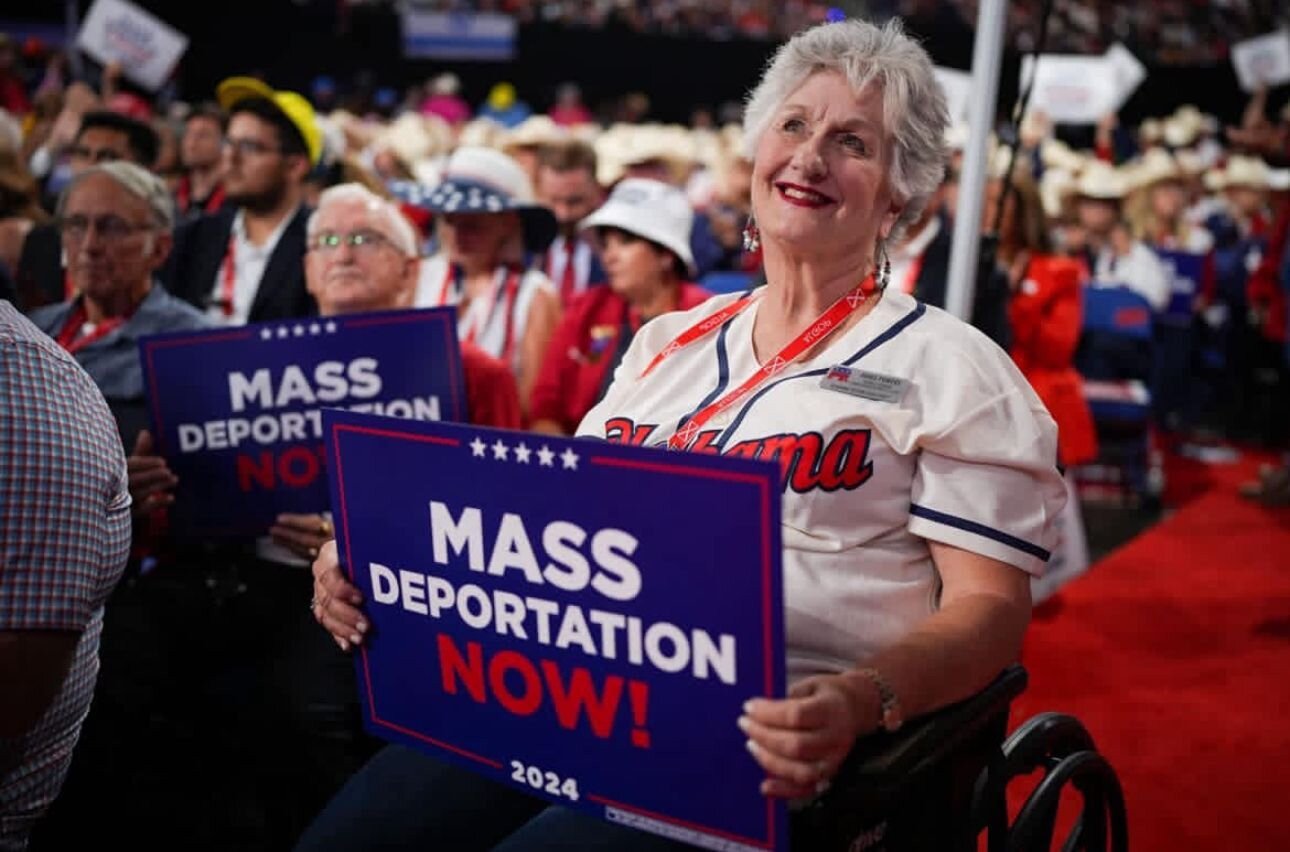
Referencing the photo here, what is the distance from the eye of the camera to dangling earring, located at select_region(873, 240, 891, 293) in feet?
6.02

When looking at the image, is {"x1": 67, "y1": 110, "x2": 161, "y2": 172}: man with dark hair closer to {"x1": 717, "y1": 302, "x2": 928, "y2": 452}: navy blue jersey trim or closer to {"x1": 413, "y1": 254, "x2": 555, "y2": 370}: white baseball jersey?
{"x1": 413, "y1": 254, "x2": 555, "y2": 370}: white baseball jersey

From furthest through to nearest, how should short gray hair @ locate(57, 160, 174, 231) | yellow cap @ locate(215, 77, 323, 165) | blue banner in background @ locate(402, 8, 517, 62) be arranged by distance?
blue banner in background @ locate(402, 8, 517, 62), yellow cap @ locate(215, 77, 323, 165), short gray hair @ locate(57, 160, 174, 231)

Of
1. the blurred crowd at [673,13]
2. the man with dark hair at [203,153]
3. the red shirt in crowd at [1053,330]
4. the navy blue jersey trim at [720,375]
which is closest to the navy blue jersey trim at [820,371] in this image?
the navy blue jersey trim at [720,375]

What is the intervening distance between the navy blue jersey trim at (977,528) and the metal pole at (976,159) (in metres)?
1.33

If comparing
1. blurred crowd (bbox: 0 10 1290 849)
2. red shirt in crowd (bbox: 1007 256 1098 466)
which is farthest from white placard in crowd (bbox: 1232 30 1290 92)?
red shirt in crowd (bbox: 1007 256 1098 466)

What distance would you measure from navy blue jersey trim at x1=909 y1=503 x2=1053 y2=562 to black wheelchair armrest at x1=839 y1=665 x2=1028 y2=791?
0.59 ft

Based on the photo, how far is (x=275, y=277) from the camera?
3570 mm

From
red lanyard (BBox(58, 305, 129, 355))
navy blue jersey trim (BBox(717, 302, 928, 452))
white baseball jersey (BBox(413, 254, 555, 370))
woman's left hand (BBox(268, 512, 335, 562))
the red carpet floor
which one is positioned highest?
navy blue jersey trim (BBox(717, 302, 928, 452))

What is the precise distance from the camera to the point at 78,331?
2900 mm

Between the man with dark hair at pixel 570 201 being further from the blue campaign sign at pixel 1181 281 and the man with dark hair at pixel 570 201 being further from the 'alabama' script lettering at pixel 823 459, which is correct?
the blue campaign sign at pixel 1181 281

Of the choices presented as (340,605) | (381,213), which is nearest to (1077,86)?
(381,213)

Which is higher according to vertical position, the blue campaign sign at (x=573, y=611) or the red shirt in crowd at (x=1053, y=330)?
the blue campaign sign at (x=573, y=611)

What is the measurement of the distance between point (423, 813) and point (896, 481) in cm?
78

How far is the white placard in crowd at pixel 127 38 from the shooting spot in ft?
21.2
